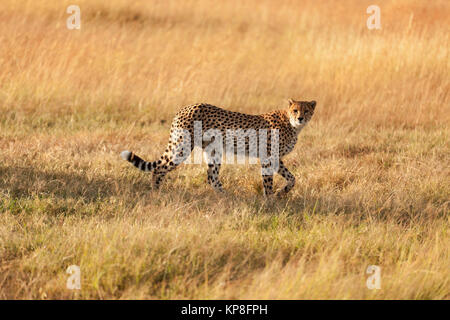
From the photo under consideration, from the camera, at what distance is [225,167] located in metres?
4.83

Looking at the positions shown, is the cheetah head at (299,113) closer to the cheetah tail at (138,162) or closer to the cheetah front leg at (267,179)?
the cheetah front leg at (267,179)

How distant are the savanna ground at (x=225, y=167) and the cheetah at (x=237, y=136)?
0.63 ft

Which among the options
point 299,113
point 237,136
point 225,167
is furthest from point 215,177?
point 299,113

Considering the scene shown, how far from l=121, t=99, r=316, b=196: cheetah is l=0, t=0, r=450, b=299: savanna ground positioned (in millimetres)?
193

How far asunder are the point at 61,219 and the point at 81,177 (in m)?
0.88

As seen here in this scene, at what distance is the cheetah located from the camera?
4168mm

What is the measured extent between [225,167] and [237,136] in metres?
0.68

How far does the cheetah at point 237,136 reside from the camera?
164 inches

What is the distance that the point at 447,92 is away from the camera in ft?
22.9

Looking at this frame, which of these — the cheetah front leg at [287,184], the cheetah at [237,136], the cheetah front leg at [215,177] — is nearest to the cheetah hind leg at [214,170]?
the cheetah front leg at [215,177]

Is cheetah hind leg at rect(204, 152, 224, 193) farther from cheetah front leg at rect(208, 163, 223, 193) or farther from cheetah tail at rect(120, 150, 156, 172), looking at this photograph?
cheetah tail at rect(120, 150, 156, 172)
